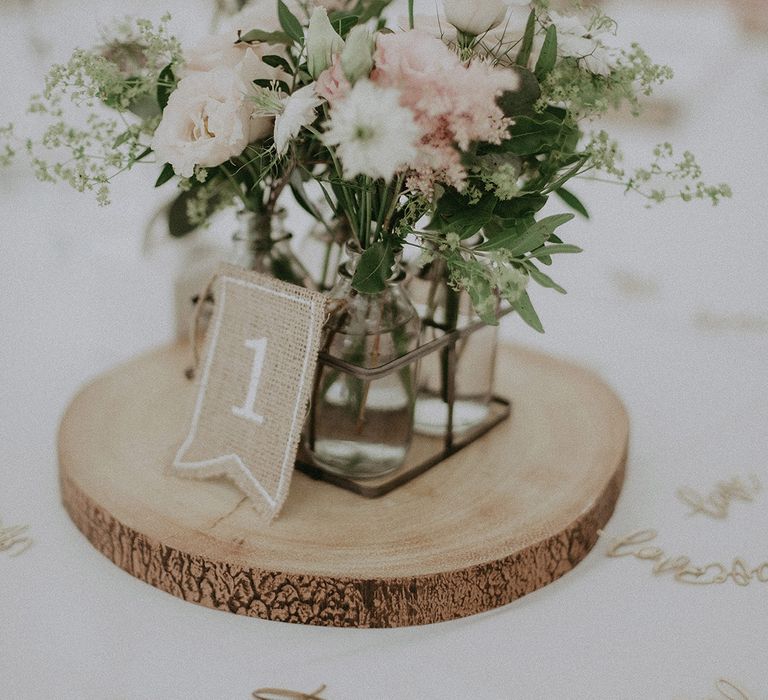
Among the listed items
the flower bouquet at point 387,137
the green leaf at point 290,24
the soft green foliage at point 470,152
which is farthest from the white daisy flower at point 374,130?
the green leaf at point 290,24

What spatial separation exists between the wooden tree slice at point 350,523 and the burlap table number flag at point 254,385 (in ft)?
0.10

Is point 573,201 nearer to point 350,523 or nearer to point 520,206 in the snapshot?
point 520,206

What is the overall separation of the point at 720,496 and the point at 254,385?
627 mm

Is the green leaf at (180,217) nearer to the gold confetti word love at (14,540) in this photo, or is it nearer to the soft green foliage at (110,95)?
the soft green foliage at (110,95)

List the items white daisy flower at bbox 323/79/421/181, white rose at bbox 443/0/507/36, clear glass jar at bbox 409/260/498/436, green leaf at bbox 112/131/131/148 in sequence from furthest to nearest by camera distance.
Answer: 1. clear glass jar at bbox 409/260/498/436
2. green leaf at bbox 112/131/131/148
3. white rose at bbox 443/0/507/36
4. white daisy flower at bbox 323/79/421/181

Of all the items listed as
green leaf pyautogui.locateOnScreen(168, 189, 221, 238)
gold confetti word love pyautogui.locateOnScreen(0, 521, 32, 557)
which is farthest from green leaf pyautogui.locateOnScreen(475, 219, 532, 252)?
gold confetti word love pyautogui.locateOnScreen(0, 521, 32, 557)

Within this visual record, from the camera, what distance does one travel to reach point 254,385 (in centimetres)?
98

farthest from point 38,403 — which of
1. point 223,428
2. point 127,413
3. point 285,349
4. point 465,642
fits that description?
point 465,642

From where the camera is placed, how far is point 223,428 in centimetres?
100

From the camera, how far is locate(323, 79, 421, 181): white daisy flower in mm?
642

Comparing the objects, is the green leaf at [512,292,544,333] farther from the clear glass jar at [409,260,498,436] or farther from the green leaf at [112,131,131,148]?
the green leaf at [112,131,131,148]

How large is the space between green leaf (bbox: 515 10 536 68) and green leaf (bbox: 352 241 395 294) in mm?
230

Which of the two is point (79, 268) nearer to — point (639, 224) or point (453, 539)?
point (453, 539)

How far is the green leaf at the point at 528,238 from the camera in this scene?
0.82 metres
